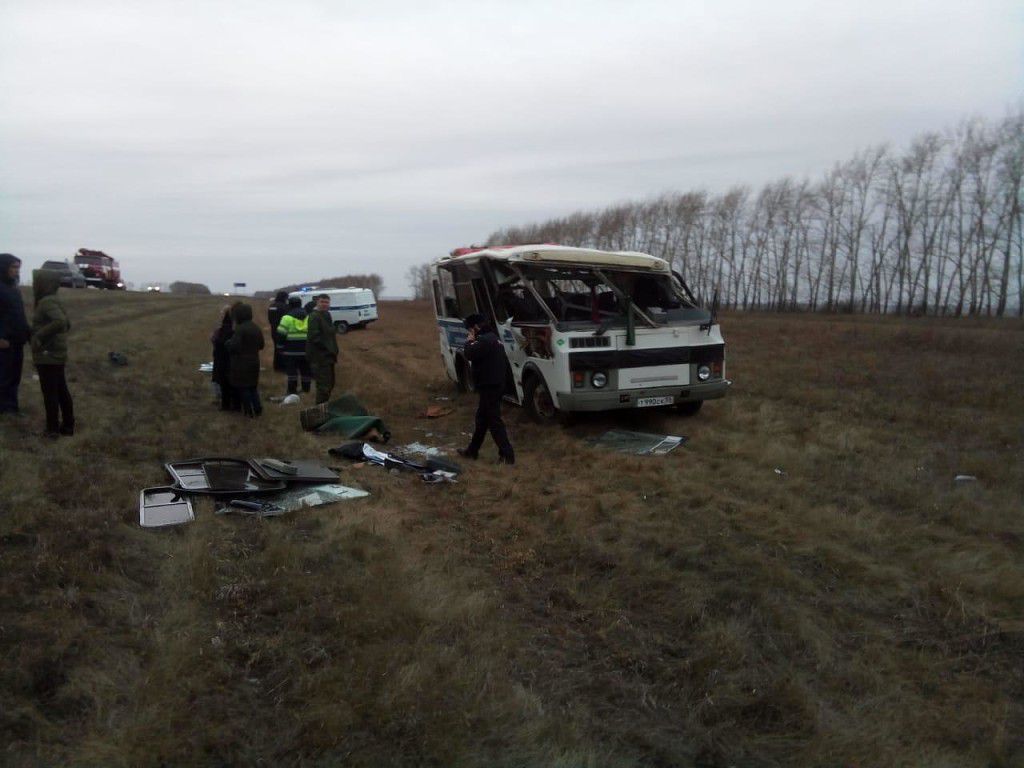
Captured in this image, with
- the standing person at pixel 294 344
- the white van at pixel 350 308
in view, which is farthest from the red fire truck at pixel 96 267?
the standing person at pixel 294 344

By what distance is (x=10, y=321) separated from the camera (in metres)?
7.62

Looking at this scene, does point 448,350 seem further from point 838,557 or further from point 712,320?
point 838,557

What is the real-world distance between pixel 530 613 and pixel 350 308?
27.2m

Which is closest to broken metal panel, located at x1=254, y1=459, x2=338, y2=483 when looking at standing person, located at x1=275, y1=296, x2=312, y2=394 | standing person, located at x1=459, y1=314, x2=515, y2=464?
standing person, located at x1=459, y1=314, x2=515, y2=464

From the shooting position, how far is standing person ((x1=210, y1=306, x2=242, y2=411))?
10.5 metres

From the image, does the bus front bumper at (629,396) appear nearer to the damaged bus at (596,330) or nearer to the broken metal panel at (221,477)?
the damaged bus at (596,330)

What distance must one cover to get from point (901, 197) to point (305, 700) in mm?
48888

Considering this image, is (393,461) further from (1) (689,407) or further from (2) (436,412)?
(1) (689,407)

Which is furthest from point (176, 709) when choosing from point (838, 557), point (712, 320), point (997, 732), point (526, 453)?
point (712, 320)

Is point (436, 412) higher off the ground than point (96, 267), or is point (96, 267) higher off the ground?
point (96, 267)

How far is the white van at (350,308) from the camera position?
29.9m

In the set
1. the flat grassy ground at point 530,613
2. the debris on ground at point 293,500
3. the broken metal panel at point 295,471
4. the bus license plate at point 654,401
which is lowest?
the flat grassy ground at point 530,613

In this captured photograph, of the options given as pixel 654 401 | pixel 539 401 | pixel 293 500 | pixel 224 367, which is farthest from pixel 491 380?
pixel 224 367

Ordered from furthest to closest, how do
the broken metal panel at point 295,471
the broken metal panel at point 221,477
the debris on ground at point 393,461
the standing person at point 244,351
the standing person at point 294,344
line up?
the standing person at point 294,344 < the standing person at point 244,351 < the debris on ground at point 393,461 < the broken metal panel at point 295,471 < the broken metal panel at point 221,477
